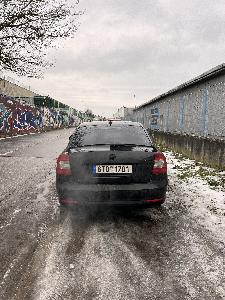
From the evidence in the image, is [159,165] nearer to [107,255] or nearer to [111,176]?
[111,176]

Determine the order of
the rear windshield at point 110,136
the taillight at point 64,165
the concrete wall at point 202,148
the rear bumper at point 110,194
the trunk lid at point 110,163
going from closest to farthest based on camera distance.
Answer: the rear bumper at point 110,194 → the trunk lid at point 110,163 → the taillight at point 64,165 → the rear windshield at point 110,136 → the concrete wall at point 202,148

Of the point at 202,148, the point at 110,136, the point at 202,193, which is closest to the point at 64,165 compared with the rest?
the point at 110,136

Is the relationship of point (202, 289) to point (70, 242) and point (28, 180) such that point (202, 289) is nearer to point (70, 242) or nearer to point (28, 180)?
point (70, 242)

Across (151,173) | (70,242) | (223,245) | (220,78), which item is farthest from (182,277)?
(220,78)

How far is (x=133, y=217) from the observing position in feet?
18.4

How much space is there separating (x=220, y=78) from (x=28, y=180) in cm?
743

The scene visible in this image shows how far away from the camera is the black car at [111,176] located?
493 cm

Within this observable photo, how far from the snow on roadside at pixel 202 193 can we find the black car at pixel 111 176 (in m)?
0.94

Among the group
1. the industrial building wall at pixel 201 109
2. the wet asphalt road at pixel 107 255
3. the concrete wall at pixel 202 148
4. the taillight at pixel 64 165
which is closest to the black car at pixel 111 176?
the taillight at pixel 64 165

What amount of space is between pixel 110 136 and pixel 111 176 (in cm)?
93

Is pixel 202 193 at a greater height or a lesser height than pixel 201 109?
lesser

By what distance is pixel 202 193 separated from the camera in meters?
7.30

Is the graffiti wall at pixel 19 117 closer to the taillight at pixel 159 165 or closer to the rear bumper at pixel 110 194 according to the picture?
the rear bumper at pixel 110 194

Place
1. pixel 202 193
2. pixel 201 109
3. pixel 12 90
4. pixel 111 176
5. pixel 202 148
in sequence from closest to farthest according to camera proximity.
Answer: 1. pixel 111 176
2. pixel 202 193
3. pixel 202 148
4. pixel 201 109
5. pixel 12 90
